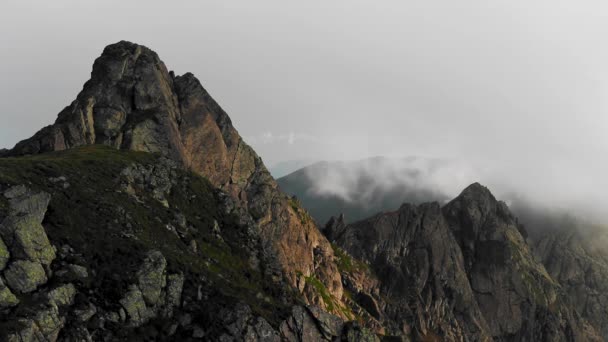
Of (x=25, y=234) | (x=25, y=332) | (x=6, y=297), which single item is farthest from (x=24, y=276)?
(x=25, y=332)

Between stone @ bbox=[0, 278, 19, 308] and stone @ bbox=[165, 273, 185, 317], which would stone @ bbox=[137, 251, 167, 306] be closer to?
stone @ bbox=[165, 273, 185, 317]

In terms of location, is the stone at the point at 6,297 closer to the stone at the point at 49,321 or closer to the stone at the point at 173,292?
the stone at the point at 49,321

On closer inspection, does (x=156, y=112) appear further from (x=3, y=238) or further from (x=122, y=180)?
(x=3, y=238)

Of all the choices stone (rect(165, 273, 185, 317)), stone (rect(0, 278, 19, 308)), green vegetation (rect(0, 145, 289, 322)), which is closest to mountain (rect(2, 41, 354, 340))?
green vegetation (rect(0, 145, 289, 322))

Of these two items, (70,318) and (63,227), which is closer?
(70,318)

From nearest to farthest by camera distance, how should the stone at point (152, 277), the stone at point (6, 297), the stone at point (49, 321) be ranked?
the stone at point (6, 297), the stone at point (49, 321), the stone at point (152, 277)

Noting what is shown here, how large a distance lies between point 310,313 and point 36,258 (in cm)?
5034

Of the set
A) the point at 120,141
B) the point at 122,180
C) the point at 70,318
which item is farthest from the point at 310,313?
the point at 120,141

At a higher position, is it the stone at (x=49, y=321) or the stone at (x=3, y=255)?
the stone at (x=3, y=255)

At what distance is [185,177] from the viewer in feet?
459

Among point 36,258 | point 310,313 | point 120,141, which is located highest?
point 120,141

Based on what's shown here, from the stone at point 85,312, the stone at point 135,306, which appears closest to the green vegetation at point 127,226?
the stone at point 135,306

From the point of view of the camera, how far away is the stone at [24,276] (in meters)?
65.3

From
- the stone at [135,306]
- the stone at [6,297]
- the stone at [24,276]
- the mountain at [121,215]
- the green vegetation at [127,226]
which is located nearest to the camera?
the stone at [6,297]
